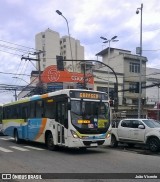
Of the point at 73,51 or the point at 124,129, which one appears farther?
the point at 73,51

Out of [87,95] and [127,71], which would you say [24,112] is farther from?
[127,71]

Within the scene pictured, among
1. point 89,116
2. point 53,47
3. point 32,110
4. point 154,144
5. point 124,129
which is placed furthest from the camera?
point 53,47

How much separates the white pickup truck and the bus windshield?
2354 millimetres

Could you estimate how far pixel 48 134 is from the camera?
64.3ft

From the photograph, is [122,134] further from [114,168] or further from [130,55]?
[130,55]

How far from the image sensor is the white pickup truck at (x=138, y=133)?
61.1ft

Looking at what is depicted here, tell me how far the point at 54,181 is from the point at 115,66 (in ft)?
198

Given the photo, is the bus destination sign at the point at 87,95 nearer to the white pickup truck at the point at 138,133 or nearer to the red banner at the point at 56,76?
the white pickup truck at the point at 138,133

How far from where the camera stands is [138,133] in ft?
64.8

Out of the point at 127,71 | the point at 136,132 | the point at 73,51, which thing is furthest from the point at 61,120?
the point at 73,51

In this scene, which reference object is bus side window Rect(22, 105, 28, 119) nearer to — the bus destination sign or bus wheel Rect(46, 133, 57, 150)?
bus wheel Rect(46, 133, 57, 150)

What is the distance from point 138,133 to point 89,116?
3.65 m

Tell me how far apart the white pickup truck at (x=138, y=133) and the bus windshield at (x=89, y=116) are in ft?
7.72

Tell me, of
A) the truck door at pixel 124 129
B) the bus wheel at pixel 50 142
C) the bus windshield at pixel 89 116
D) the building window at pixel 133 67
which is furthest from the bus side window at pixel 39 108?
the building window at pixel 133 67
